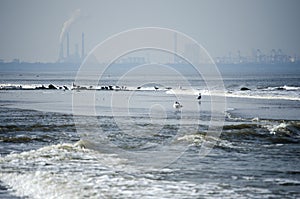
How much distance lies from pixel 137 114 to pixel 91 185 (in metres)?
25.2

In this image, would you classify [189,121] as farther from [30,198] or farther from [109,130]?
[30,198]

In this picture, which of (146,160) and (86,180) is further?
(146,160)

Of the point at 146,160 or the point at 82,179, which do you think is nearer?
the point at 82,179

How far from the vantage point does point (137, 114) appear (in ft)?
133

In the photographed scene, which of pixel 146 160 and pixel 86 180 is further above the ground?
pixel 146 160

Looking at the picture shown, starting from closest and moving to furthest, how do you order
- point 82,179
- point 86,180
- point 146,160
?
1. point 86,180
2. point 82,179
3. point 146,160

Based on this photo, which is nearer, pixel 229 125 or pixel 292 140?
pixel 292 140

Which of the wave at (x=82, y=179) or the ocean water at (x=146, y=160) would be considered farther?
the ocean water at (x=146, y=160)

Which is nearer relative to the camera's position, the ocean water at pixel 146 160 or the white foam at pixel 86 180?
the white foam at pixel 86 180

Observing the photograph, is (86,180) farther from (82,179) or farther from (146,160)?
(146,160)

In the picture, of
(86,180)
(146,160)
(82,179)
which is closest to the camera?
(86,180)

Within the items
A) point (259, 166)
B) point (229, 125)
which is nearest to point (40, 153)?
point (259, 166)

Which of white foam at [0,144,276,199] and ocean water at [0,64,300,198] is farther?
ocean water at [0,64,300,198]

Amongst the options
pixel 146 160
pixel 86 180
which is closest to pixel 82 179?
pixel 86 180
